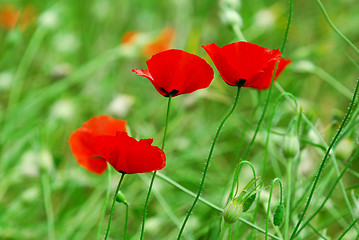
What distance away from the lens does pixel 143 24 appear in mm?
1585

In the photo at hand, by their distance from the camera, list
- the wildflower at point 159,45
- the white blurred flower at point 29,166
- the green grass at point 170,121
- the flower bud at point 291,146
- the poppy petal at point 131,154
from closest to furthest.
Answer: the poppy petal at point 131,154
the flower bud at point 291,146
the green grass at point 170,121
the white blurred flower at point 29,166
the wildflower at point 159,45

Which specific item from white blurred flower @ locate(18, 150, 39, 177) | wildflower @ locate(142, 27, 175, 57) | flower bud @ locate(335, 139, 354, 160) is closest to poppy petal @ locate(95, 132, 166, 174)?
flower bud @ locate(335, 139, 354, 160)

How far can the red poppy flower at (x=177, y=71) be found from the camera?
19.3 inches

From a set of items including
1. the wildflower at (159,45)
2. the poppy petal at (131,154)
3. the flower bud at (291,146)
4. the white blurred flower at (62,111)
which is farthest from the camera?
the wildflower at (159,45)

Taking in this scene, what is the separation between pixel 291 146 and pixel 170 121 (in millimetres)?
625

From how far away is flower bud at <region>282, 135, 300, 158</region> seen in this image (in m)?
0.60

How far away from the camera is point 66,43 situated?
1.38m

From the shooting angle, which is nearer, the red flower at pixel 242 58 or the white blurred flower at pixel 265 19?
the red flower at pixel 242 58

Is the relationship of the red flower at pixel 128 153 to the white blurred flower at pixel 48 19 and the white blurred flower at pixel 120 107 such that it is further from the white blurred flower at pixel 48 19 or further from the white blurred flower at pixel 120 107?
the white blurred flower at pixel 48 19

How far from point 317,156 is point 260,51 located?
833 mm

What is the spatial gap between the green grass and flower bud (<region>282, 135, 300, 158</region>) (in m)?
0.02

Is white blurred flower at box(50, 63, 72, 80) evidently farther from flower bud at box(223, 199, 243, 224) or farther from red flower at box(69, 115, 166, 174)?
flower bud at box(223, 199, 243, 224)

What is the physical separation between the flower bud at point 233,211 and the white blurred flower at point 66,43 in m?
0.97

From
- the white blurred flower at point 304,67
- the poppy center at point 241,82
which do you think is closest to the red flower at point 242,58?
the poppy center at point 241,82
